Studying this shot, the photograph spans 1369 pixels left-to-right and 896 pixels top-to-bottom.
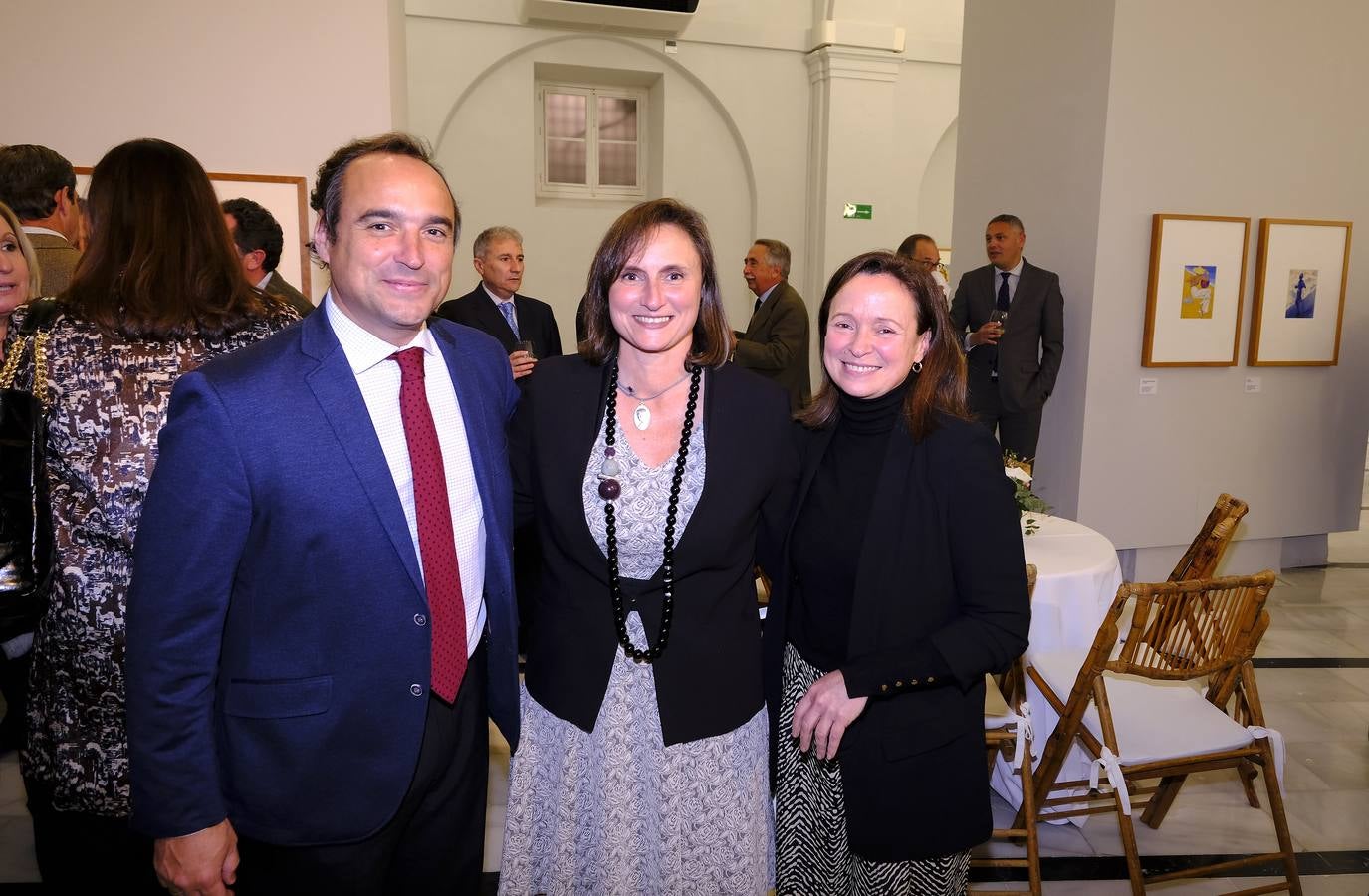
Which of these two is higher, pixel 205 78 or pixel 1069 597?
pixel 205 78

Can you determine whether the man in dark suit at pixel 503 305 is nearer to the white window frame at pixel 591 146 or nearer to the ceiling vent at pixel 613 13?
the ceiling vent at pixel 613 13

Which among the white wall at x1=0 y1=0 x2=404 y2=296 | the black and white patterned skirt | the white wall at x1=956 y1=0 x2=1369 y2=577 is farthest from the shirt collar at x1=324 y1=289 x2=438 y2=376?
the white wall at x1=956 y1=0 x2=1369 y2=577

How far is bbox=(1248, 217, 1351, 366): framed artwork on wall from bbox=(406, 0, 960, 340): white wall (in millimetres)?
4538

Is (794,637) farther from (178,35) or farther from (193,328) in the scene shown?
(178,35)

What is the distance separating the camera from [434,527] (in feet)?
4.93

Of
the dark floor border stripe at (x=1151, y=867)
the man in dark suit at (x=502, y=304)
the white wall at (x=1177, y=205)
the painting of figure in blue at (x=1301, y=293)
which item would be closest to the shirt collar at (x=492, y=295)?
the man in dark suit at (x=502, y=304)

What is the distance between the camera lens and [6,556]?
1.70 metres

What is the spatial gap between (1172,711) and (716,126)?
340 inches

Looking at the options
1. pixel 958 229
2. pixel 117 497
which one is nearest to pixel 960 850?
pixel 117 497

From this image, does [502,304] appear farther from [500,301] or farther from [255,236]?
[255,236]

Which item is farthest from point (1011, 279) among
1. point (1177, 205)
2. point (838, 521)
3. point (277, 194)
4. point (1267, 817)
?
point (838, 521)

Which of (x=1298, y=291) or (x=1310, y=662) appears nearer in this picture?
(x=1310, y=662)

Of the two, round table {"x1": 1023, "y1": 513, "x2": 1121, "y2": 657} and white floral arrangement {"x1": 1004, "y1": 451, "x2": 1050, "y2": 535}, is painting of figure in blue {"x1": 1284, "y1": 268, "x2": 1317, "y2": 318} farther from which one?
round table {"x1": 1023, "y1": 513, "x2": 1121, "y2": 657}

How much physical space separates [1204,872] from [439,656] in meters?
2.57
